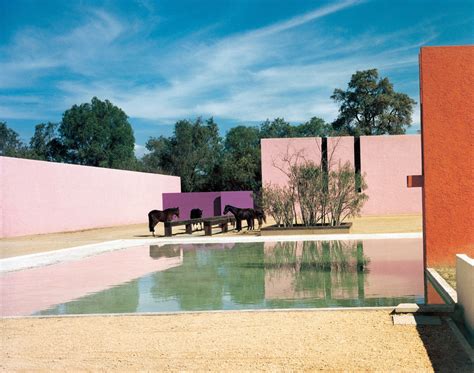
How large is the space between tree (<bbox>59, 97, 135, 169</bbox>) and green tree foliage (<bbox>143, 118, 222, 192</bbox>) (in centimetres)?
288

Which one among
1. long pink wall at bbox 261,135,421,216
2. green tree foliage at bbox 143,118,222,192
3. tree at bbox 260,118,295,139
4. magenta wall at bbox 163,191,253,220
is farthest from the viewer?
tree at bbox 260,118,295,139

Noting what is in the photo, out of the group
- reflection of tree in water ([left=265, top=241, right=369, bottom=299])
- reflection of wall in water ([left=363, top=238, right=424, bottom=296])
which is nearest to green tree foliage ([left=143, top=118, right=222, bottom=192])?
reflection of tree in water ([left=265, top=241, right=369, bottom=299])

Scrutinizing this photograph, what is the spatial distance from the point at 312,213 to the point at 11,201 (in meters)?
9.29

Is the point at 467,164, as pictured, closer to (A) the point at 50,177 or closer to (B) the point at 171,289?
(B) the point at 171,289

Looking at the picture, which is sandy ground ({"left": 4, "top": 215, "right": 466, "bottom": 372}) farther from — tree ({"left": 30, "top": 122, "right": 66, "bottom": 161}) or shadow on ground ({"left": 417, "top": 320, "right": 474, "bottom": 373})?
tree ({"left": 30, "top": 122, "right": 66, "bottom": 161})

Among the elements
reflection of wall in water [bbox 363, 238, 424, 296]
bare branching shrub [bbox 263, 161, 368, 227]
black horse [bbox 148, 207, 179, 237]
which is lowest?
reflection of wall in water [bbox 363, 238, 424, 296]

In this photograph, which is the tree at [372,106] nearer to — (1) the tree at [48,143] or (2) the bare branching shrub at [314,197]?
(1) the tree at [48,143]

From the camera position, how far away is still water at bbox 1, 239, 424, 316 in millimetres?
6531

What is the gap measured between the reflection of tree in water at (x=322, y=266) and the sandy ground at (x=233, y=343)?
5.29 ft

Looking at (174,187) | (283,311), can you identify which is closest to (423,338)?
(283,311)

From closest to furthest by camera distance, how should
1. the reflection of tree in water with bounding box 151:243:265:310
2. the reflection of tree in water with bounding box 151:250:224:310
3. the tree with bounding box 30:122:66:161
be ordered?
1. the reflection of tree in water with bounding box 151:250:224:310
2. the reflection of tree in water with bounding box 151:243:265:310
3. the tree with bounding box 30:122:66:161

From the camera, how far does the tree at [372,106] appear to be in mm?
40406

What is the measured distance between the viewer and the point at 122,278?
8.70m

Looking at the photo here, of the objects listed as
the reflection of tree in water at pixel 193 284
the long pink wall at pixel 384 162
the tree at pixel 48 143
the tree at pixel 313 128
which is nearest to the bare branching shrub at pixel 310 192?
the reflection of tree in water at pixel 193 284
